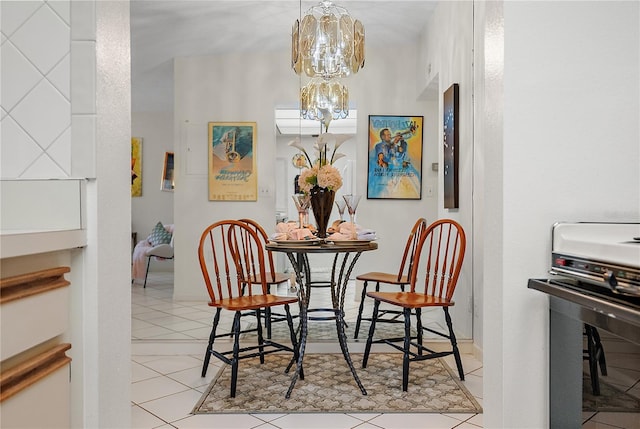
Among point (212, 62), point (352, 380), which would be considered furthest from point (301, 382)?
point (212, 62)

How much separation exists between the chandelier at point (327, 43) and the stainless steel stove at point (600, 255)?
83.7 inches

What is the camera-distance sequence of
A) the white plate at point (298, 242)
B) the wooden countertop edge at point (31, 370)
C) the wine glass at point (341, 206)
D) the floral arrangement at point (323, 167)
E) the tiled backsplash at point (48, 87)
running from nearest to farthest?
the wooden countertop edge at point (31, 370)
the tiled backsplash at point (48, 87)
the white plate at point (298, 242)
the floral arrangement at point (323, 167)
the wine glass at point (341, 206)

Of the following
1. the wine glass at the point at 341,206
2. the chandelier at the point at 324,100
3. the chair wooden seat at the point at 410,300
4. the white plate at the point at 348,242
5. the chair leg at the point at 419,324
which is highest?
the chandelier at the point at 324,100

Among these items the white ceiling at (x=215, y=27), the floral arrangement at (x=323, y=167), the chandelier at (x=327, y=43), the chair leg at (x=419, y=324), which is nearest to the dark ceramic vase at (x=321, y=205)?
the floral arrangement at (x=323, y=167)

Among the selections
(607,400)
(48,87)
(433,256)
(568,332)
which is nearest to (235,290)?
(433,256)

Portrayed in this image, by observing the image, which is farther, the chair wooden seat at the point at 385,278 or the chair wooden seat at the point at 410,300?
the chair wooden seat at the point at 385,278

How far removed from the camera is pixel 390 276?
333 cm

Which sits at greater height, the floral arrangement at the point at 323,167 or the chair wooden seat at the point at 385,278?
the floral arrangement at the point at 323,167

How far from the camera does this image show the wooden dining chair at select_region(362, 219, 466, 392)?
2.72 meters

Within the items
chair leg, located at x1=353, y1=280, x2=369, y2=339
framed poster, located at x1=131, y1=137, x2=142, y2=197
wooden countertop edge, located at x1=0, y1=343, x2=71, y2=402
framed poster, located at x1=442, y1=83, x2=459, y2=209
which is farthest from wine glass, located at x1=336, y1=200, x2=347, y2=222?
wooden countertop edge, located at x1=0, y1=343, x2=71, y2=402

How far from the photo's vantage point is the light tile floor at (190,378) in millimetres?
1235

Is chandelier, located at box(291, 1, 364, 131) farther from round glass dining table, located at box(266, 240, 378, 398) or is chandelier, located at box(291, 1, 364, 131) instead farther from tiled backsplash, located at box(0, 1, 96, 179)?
tiled backsplash, located at box(0, 1, 96, 179)

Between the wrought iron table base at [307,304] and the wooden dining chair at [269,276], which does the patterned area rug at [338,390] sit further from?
the wooden dining chair at [269,276]

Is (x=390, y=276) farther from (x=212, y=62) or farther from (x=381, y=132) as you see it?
(x=212, y=62)
